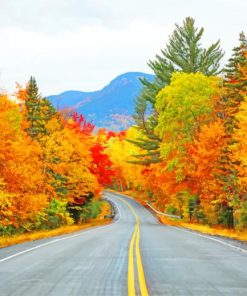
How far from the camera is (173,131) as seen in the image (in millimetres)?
45281

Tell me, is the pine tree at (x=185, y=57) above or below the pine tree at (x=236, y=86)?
above

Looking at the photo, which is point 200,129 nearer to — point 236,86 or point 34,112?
Result: point 236,86

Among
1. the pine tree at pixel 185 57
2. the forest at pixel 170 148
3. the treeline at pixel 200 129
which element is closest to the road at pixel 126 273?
the forest at pixel 170 148

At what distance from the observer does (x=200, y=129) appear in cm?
4259

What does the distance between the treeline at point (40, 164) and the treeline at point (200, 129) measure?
8.66 meters

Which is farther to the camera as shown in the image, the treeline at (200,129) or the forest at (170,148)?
the treeline at (200,129)

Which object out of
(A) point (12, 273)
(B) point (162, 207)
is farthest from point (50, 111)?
(A) point (12, 273)

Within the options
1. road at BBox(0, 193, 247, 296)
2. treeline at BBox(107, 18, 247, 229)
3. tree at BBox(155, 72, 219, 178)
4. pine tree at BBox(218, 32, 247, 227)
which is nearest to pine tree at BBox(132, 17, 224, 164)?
treeline at BBox(107, 18, 247, 229)

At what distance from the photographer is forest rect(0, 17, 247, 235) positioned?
1206 inches

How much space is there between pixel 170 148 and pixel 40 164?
13164 millimetres

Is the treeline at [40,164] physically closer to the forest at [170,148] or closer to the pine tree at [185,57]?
the forest at [170,148]

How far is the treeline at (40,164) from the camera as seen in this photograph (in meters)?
29.3

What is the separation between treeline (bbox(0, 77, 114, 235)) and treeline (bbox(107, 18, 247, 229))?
28.4 ft

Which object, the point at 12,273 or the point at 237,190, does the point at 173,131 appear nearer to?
the point at 237,190
